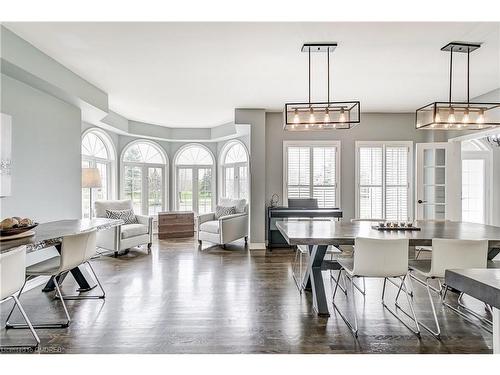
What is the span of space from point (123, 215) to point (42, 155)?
82.8 inches

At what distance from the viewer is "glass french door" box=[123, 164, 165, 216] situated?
7.62 meters

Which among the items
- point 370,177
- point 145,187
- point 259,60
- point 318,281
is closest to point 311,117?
point 259,60

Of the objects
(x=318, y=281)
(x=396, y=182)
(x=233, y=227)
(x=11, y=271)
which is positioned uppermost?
(x=396, y=182)

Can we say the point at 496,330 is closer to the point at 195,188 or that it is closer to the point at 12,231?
the point at 12,231

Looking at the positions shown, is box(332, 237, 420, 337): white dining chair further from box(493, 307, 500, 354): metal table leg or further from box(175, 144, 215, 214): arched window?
box(175, 144, 215, 214): arched window

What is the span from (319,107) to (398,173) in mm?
3812

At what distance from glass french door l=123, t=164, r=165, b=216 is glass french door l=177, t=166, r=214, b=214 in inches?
18.1

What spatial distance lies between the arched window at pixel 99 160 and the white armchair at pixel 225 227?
7.07 ft

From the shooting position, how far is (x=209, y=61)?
3.71m

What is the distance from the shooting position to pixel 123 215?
231 inches

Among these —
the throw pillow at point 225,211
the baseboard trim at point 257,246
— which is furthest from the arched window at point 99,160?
the baseboard trim at point 257,246

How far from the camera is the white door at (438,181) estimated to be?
5824mm

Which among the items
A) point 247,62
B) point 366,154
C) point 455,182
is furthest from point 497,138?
point 247,62

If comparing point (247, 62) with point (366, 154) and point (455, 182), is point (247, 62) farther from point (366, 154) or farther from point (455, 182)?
point (455, 182)
